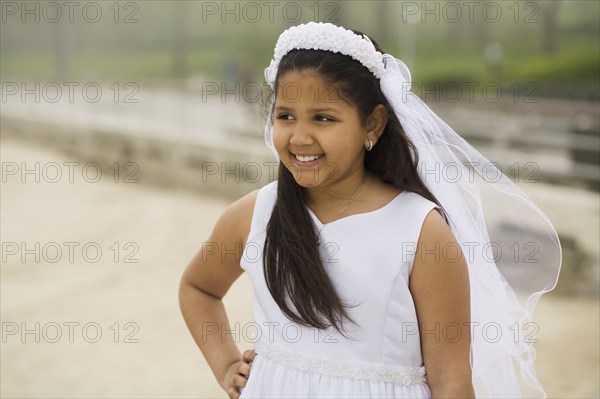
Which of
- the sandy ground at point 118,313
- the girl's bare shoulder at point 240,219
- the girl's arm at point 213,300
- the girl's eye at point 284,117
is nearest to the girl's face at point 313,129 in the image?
the girl's eye at point 284,117

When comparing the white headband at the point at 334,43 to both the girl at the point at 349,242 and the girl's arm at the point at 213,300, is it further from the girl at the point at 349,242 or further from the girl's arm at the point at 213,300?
the girl's arm at the point at 213,300

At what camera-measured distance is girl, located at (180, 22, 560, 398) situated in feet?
6.37

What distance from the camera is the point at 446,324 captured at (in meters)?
1.92

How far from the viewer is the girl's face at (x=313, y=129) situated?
6.41 feet

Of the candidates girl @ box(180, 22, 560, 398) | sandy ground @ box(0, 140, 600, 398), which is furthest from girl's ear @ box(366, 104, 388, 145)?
sandy ground @ box(0, 140, 600, 398)

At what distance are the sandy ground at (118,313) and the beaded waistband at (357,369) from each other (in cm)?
292

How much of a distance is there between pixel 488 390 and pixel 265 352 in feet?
2.21

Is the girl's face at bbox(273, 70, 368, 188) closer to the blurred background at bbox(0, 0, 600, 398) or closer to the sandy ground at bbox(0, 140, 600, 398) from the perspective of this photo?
the blurred background at bbox(0, 0, 600, 398)

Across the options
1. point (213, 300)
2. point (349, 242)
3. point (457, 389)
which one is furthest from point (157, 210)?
point (457, 389)

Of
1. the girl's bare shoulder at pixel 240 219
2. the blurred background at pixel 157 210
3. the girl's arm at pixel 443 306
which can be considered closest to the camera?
the girl's arm at pixel 443 306

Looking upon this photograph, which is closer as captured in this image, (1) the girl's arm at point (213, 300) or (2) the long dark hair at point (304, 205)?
(2) the long dark hair at point (304, 205)

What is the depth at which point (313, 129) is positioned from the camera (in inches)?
77.1

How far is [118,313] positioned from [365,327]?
4835mm

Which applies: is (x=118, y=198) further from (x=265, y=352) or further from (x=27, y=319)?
(x=265, y=352)
